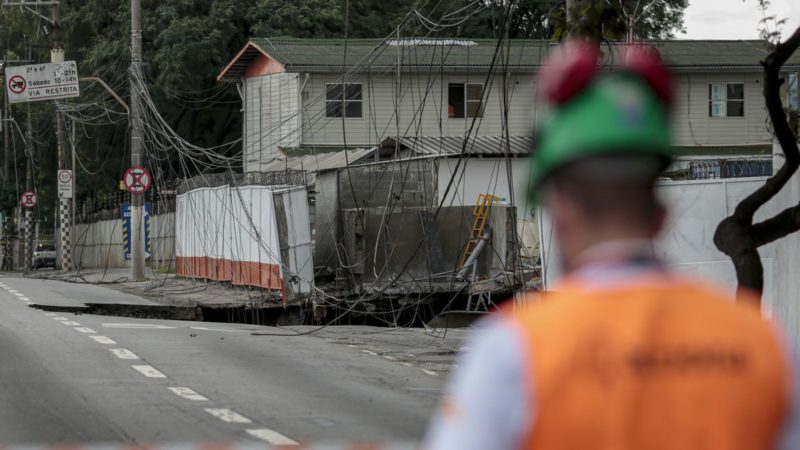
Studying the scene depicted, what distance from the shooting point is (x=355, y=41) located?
4622cm

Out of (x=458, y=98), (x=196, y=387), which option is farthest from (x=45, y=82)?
(x=196, y=387)

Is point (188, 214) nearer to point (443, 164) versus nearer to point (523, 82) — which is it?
point (443, 164)

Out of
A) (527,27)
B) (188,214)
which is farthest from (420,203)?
(527,27)

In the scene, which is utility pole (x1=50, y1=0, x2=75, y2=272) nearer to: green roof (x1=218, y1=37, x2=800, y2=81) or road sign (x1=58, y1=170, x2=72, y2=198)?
road sign (x1=58, y1=170, x2=72, y2=198)

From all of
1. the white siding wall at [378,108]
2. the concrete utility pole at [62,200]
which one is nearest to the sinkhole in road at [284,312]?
the white siding wall at [378,108]

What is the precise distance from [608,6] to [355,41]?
33.9m

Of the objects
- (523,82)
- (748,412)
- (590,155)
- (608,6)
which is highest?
(523,82)

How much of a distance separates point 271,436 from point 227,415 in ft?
3.79

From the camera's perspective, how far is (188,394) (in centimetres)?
1116

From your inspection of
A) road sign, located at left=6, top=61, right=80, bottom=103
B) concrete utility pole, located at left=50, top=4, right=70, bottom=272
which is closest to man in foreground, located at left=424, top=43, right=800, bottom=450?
road sign, located at left=6, top=61, right=80, bottom=103

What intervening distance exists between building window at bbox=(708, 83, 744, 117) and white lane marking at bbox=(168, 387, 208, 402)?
3646 cm

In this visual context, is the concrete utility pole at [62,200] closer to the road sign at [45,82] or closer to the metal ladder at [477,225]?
the road sign at [45,82]

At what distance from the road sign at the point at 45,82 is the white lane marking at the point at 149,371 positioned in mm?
28273

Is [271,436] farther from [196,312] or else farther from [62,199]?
[62,199]
